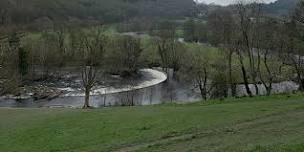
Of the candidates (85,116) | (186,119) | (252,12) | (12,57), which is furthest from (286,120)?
(12,57)

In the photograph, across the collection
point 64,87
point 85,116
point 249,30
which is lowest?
point 64,87

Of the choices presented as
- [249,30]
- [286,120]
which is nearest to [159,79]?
[249,30]

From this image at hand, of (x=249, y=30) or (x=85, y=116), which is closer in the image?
(x=85, y=116)

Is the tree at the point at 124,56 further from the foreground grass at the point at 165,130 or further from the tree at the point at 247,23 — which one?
the foreground grass at the point at 165,130

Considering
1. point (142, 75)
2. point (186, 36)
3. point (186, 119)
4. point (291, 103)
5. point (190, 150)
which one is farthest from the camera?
point (186, 36)

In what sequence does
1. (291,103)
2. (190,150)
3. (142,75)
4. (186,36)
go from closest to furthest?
(190,150) < (291,103) < (142,75) < (186,36)

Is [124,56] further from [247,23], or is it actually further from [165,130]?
[165,130]

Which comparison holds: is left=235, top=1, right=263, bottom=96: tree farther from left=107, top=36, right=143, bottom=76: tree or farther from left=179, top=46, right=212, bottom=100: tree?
left=107, top=36, right=143, bottom=76: tree

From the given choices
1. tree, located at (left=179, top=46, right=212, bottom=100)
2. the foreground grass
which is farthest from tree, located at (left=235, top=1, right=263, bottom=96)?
the foreground grass

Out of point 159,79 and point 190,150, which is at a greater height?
point 190,150

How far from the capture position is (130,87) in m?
101

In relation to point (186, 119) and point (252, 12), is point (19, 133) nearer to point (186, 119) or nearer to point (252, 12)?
point (186, 119)

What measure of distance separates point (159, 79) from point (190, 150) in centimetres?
9403

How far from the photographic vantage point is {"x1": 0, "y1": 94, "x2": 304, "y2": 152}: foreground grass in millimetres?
20453
